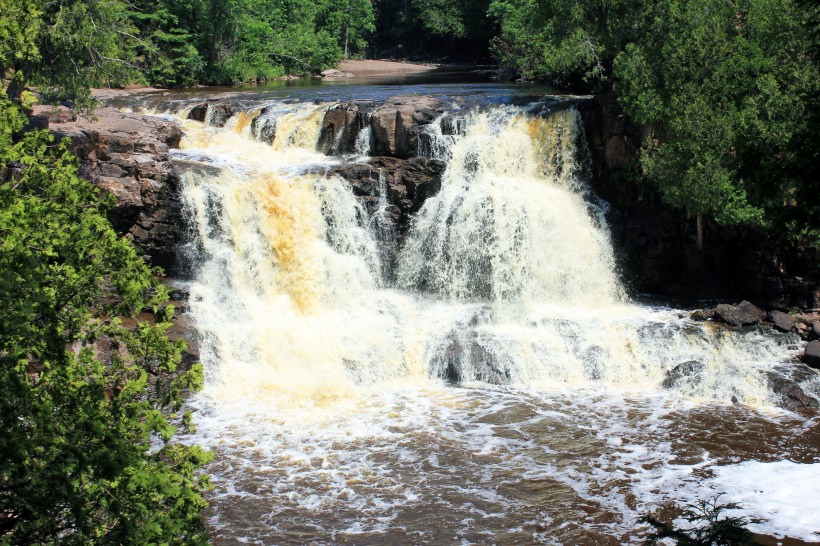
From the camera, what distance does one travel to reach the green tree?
19.3 ft

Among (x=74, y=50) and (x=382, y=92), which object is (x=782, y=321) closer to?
(x=382, y=92)

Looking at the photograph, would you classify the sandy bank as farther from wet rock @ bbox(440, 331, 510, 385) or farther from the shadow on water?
wet rock @ bbox(440, 331, 510, 385)

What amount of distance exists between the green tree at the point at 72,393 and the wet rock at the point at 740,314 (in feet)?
42.7

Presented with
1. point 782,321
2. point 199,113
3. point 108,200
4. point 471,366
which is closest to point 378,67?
point 199,113

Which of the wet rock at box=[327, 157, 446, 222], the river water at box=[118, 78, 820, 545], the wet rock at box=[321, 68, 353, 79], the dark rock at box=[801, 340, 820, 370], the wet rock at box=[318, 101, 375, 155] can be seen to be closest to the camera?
the river water at box=[118, 78, 820, 545]

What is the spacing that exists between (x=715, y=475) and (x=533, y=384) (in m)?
4.29

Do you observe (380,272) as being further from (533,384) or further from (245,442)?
(245,442)

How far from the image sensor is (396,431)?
1345 centimetres

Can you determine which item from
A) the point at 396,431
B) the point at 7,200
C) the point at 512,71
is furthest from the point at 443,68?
the point at 7,200

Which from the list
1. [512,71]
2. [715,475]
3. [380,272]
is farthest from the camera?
[512,71]

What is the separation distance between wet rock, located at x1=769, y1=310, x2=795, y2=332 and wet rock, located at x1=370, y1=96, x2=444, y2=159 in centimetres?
904

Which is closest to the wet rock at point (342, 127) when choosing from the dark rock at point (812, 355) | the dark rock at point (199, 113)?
the dark rock at point (199, 113)

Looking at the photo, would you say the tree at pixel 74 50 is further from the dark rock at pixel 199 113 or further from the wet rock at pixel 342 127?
the wet rock at pixel 342 127

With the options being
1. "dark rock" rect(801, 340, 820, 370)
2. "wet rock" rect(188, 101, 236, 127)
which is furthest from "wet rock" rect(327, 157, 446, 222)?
"dark rock" rect(801, 340, 820, 370)
